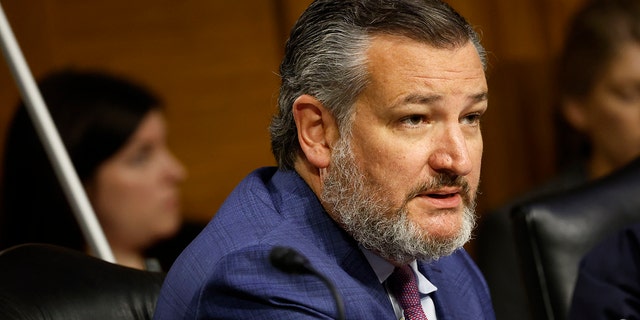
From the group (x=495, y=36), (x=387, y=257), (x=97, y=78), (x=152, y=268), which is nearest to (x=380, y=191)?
(x=387, y=257)

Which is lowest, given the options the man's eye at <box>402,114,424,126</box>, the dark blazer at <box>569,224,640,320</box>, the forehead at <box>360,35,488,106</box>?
the dark blazer at <box>569,224,640,320</box>

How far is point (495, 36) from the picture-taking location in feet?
12.2

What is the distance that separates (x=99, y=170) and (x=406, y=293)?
1.37 metres

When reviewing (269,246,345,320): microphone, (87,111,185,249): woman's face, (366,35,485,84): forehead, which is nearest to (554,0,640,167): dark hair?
(87,111,185,249): woman's face

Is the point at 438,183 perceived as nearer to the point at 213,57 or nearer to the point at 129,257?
the point at 129,257

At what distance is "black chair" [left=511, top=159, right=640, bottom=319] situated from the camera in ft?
7.07

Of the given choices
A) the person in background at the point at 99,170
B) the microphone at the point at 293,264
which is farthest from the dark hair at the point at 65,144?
the microphone at the point at 293,264

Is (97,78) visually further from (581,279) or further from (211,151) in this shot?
(581,279)

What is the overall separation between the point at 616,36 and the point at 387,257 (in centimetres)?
186

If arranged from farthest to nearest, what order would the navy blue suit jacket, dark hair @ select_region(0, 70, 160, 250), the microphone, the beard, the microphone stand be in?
dark hair @ select_region(0, 70, 160, 250)
the microphone stand
the beard
the navy blue suit jacket
the microphone

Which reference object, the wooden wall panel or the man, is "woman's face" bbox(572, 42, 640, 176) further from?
the man

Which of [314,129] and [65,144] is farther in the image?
[65,144]

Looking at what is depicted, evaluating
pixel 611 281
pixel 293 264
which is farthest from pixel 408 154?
pixel 611 281

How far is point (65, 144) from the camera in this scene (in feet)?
8.89
